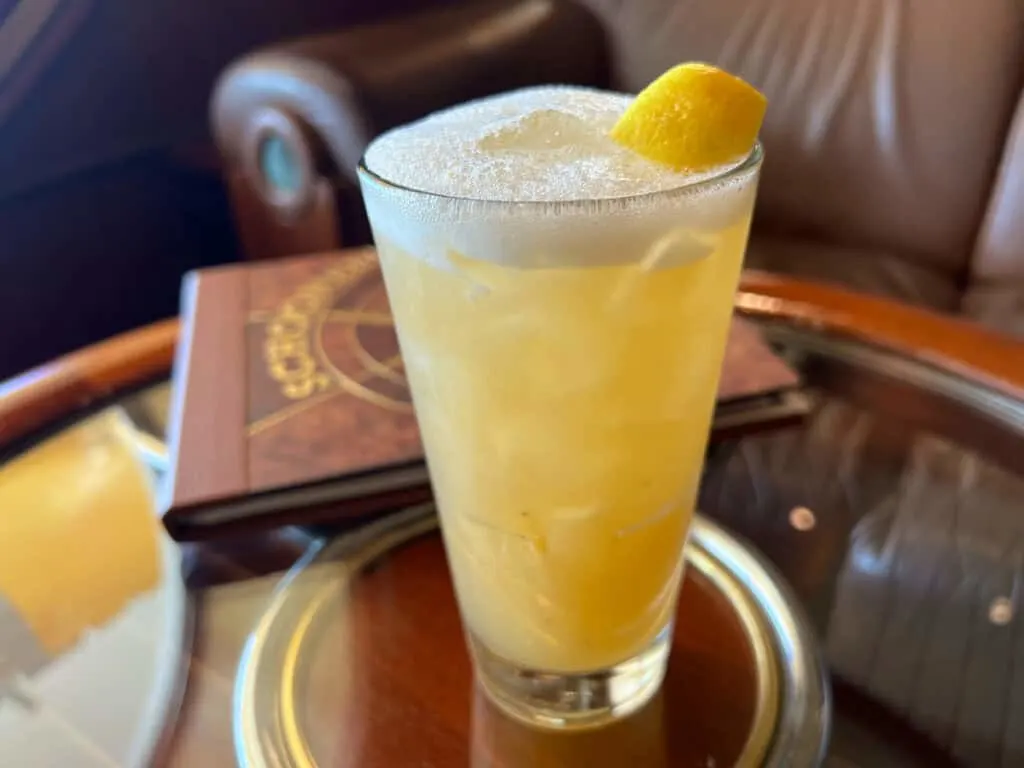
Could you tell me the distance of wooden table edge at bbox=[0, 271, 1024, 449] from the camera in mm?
692

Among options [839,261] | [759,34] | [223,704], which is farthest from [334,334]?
[759,34]

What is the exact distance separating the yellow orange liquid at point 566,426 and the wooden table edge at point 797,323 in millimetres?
341

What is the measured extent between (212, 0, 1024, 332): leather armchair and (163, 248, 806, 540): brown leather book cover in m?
0.61

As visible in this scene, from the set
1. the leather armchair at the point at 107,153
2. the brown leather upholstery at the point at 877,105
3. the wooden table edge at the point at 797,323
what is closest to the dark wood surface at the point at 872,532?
the wooden table edge at the point at 797,323

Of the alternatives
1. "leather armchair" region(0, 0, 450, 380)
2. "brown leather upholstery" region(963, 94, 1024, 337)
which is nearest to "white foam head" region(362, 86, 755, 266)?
"brown leather upholstery" region(963, 94, 1024, 337)

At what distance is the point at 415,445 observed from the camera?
60 cm

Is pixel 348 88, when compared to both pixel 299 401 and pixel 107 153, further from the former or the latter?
pixel 299 401

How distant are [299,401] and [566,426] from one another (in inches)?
11.5

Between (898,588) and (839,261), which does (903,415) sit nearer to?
(898,588)

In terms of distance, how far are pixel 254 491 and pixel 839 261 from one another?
1101mm

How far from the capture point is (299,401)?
2.10 feet

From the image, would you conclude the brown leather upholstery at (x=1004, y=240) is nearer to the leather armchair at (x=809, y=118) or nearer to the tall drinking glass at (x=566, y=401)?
the leather armchair at (x=809, y=118)

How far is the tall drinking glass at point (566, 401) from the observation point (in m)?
0.36

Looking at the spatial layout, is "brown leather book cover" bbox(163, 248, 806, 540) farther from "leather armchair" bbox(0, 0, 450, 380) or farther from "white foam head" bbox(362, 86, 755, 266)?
"leather armchair" bbox(0, 0, 450, 380)
